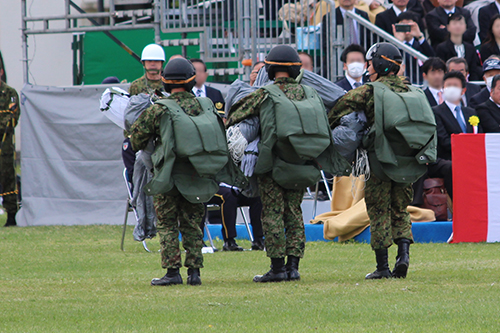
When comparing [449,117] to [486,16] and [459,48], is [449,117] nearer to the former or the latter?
[459,48]

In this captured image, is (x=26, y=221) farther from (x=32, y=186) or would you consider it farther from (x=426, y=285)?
(x=426, y=285)

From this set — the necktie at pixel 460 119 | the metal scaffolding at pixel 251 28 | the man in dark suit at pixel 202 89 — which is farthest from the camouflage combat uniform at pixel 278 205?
the metal scaffolding at pixel 251 28

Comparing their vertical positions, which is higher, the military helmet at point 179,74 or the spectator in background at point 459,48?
the spectator in background at point 459,48

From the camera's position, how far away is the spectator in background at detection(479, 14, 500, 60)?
1308 cm

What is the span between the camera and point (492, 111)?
1037 centimetres

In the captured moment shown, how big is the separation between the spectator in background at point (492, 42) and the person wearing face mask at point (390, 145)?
23.1 ft

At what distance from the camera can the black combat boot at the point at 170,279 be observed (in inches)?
253

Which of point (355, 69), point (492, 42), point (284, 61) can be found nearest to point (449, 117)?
point (355, 69)

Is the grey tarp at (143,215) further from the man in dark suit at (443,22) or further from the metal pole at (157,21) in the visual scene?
the man in dark suit at (443,22)

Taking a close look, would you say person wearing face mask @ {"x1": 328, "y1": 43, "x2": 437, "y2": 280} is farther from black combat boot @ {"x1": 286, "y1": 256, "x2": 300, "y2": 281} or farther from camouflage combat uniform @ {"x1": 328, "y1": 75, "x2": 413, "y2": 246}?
black combat boot @ {"x1": 286, "y1": 256, "x2": 300, "y2": 281}

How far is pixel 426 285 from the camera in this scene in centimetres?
611

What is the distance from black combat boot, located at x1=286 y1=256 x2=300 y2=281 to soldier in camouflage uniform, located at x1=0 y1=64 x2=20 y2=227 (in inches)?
290

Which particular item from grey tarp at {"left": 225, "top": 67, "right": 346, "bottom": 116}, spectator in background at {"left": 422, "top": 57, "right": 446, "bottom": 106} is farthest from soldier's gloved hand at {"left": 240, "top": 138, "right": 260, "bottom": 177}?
spectator in background at {"left": 422, "top": 57, "right": 446, "bottom": 106}

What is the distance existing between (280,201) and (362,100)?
1.07 metres
